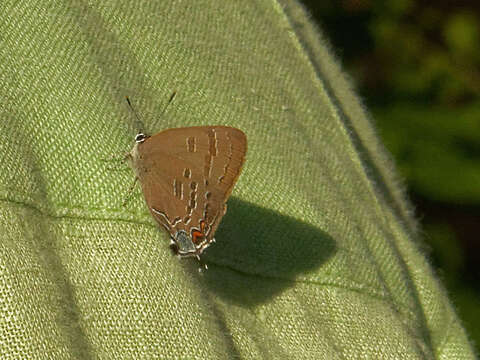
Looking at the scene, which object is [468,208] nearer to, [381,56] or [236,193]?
[381,56]

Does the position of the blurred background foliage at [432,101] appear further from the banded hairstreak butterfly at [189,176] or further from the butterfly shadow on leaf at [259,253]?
the banded hairstreak butterfly at [189,176]

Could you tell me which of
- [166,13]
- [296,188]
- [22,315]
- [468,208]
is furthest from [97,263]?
[468,208]

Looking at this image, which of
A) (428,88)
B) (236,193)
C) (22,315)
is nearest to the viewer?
(22,315)

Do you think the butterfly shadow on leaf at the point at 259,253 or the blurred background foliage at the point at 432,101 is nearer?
the butterfly shadow on leaf at the point at 259,253

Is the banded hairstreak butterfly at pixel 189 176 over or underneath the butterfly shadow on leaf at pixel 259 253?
over

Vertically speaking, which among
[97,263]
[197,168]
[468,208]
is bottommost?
[468,208]

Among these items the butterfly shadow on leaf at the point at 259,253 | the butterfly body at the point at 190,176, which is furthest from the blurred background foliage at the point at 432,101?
the butterfly body at the point at 190,176
